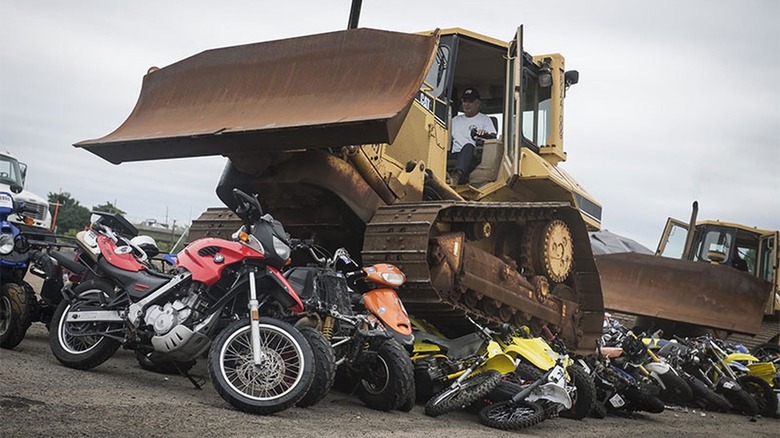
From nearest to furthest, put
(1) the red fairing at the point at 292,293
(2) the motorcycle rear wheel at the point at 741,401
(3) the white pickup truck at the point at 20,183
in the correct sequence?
1. (1) the red fairing at the point at 292,293
2. (2) the motorcycle rear wheel at the point at 741,401
3. (3) the white pickup truck at the point at 20,183

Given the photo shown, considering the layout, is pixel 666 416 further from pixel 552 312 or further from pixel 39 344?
pixel 39 344

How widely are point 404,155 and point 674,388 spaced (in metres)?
4.04

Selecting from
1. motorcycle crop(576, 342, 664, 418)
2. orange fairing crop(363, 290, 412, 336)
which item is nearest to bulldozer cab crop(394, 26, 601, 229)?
orange fairing crop(363, 290, 412, 336)

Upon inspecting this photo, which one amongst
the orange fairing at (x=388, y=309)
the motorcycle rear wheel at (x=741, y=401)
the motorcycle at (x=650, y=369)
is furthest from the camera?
the motorcycle rear wheel at (x=741, y=401)

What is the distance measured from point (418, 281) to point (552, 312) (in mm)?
2761

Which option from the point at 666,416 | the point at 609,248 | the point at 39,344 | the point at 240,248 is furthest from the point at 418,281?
the point at 609,248

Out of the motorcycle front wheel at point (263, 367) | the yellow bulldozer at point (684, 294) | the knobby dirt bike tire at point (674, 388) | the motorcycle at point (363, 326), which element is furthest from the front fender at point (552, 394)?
the yellow bulldozer at point (684, 294)

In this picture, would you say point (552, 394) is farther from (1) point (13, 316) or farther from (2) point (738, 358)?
(2) point (738, 358)

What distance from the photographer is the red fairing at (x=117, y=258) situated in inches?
246

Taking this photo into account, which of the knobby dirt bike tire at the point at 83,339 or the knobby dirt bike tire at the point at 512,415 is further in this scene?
the knobby dirt bike tire at the point at 512,415

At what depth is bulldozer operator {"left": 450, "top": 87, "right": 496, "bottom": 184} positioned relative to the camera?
9.29 metres

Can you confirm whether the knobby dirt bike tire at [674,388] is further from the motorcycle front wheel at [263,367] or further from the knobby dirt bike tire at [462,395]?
the motorcycle front wheel at [263,367]

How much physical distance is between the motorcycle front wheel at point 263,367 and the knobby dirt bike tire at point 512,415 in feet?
5.90

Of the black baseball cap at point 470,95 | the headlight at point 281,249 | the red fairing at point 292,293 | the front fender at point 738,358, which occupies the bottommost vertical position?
the front fender at point 738,358
